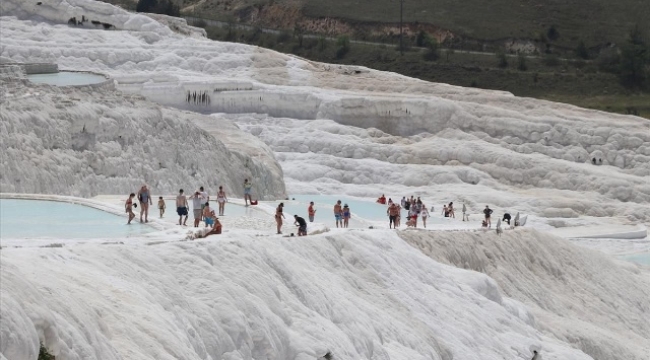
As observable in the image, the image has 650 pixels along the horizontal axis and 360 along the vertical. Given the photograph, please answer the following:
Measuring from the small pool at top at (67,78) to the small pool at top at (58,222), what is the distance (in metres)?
12.3

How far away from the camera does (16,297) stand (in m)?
15.5

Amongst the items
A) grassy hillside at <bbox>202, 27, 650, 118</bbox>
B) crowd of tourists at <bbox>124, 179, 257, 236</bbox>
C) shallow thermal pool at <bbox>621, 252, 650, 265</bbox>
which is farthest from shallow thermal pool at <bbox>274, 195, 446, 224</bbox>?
grassy hillside at <bbox>202, 27, 650, 118</bbox>

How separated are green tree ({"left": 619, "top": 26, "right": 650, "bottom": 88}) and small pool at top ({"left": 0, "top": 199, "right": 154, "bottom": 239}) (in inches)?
2183

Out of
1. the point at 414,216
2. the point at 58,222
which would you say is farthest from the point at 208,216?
the point at 414,216

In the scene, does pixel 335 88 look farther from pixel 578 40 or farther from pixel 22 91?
pixel 578 40

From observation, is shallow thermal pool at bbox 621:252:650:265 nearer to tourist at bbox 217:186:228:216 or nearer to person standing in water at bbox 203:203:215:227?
tourist at bbox 217:186:228:216

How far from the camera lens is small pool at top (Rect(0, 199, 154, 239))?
21938 mm

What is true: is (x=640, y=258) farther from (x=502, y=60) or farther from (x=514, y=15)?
(x=514, y=15)

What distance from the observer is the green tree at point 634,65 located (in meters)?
78.5

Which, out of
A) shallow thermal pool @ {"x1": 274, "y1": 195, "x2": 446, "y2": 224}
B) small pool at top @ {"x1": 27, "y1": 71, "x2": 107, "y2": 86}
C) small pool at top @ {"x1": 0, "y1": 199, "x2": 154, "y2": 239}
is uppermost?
small pool at top @ {"x1": 27, "y1": 71, "x2": 107, "y2": 86}

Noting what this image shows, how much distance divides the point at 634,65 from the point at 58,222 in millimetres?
58176

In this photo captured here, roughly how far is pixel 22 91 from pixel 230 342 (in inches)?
627

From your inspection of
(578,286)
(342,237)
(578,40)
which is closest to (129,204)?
(342,237)

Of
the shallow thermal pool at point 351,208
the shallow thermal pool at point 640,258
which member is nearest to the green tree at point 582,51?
the shallow thermal pool at point 351,208
